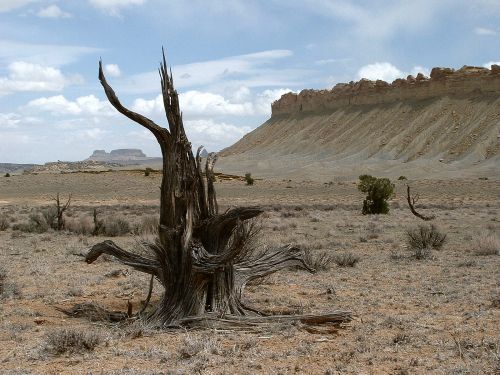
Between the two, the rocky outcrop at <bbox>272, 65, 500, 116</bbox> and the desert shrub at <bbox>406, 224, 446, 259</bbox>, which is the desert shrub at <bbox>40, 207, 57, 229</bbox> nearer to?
the desert shrub at <bbox>406, 224, 446, 259</bbox>

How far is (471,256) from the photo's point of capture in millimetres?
13820

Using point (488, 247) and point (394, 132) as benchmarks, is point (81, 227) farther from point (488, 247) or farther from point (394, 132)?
point (394, 132)

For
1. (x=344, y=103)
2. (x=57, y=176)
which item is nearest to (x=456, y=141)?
(x=344, y=103)

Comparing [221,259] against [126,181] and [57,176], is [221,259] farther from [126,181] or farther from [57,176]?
[57,176]

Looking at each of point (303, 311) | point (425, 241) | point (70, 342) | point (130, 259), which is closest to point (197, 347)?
point (70, 342)

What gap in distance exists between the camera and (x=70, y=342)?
6.57 m

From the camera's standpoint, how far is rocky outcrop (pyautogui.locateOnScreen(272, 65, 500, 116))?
86312mm

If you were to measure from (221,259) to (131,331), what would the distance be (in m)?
1.28

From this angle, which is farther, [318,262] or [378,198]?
[378,198]

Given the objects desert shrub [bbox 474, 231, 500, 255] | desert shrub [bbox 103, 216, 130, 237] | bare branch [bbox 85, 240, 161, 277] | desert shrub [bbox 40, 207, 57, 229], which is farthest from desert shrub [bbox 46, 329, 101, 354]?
desert shrub [bbox 40, 207, 57, 229]

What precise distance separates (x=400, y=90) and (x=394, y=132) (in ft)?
37.3

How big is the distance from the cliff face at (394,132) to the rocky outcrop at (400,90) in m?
0.13

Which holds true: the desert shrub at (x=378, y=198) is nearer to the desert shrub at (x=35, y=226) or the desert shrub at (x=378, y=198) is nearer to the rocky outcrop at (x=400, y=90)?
the desert shrub at (x=35, y=226)

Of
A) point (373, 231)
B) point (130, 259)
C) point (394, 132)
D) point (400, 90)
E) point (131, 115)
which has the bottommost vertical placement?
point (373, 231)
